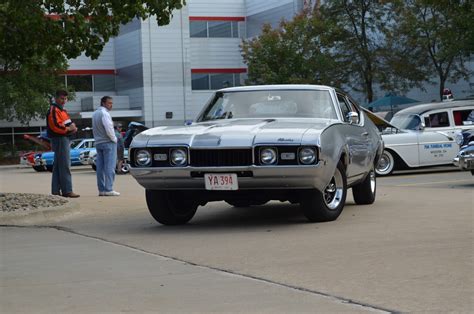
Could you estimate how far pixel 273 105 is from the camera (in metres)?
10.2

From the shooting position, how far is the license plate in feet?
28.5

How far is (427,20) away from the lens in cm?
3644

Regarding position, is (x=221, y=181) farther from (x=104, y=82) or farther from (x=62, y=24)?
(x=104, y=82)

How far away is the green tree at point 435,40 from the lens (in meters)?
31.5

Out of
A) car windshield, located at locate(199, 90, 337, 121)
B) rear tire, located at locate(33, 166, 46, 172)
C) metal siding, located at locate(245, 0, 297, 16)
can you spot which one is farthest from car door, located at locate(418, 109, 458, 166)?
metal siding, located at locate(245, 0, 297, 16)

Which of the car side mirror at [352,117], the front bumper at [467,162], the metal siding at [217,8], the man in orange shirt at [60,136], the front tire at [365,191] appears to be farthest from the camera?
the metal siding at [217,8]

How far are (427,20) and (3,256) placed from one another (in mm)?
31110

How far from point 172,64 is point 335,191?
140ft

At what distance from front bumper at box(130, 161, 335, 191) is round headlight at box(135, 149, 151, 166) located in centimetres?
7

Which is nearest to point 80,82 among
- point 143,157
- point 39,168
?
point 39,168

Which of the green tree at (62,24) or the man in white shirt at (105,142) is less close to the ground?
the green tree at (62,24)

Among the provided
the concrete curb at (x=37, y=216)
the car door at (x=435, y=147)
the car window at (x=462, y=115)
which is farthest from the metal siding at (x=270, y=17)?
the concrete curb at (x=37, y=216)

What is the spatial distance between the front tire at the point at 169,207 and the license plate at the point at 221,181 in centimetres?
84

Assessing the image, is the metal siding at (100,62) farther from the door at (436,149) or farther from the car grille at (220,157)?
the car grille at (220,157)
